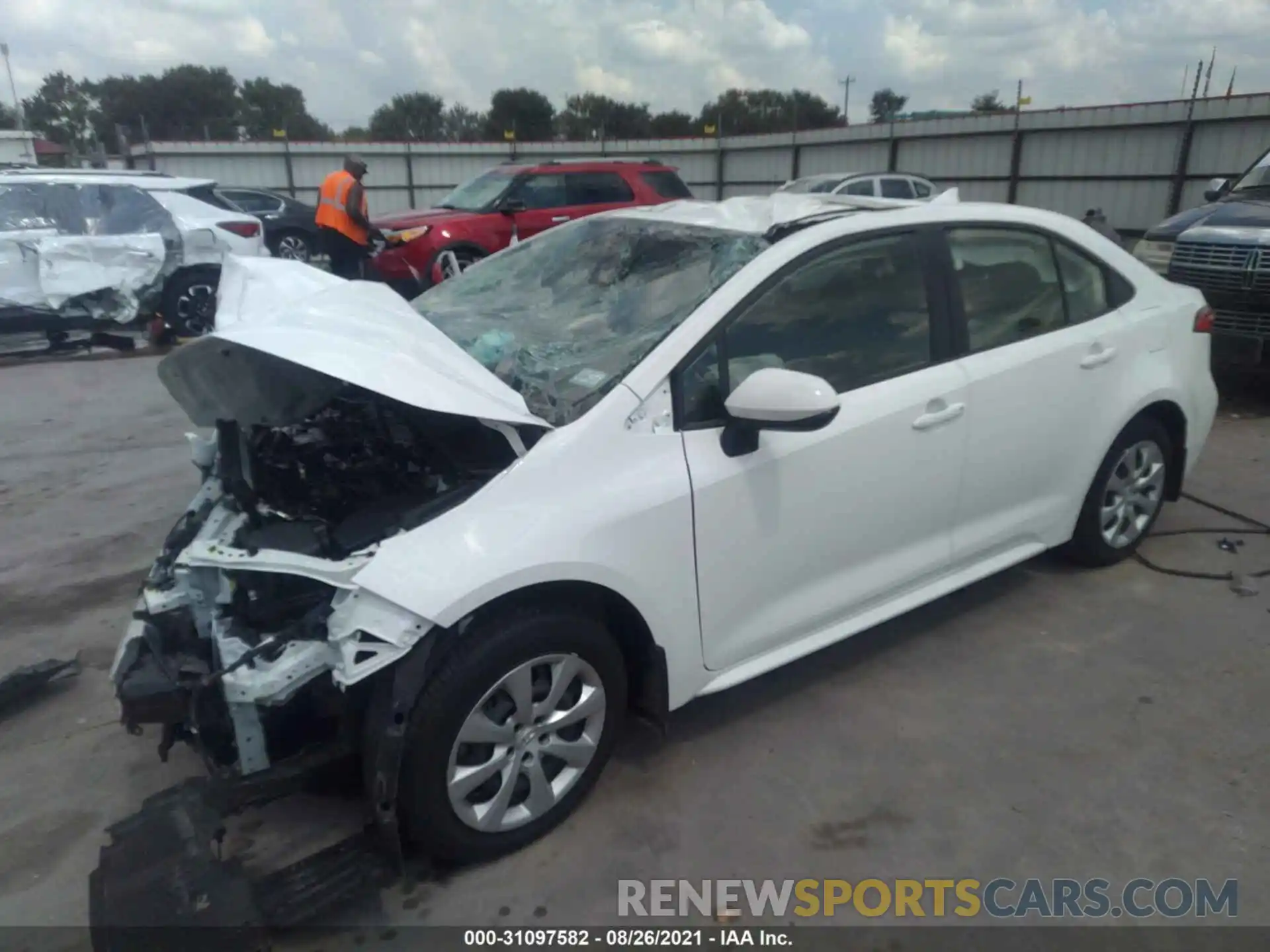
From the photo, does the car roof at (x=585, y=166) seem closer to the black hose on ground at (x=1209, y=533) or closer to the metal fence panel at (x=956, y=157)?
the metal fence panel at (x=956, y=157)

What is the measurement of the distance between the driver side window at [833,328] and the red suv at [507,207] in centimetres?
782

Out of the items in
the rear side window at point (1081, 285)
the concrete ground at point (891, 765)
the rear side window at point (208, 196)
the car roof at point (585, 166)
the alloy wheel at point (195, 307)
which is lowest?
the concrete ground at point (891, 765)

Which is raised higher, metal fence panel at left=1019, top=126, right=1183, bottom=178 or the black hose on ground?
metal fence panel at left=1019, top=126, right=1183, bottom=178

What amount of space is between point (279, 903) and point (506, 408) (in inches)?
53.2

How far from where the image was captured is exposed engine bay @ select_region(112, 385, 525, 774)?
2270 millimetres

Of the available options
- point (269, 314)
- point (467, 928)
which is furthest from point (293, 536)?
point (467, 928)

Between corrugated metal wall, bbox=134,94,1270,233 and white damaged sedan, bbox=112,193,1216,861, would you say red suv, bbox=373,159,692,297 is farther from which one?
corrugated metal wall, bbox=134,94,1270,233

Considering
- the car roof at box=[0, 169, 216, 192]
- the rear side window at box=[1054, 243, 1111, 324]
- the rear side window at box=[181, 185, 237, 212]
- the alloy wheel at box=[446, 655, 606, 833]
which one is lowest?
the alloy wheel at box=[446, 655, 606, 833]

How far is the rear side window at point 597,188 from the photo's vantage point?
12047mm

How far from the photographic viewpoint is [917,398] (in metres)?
3.06

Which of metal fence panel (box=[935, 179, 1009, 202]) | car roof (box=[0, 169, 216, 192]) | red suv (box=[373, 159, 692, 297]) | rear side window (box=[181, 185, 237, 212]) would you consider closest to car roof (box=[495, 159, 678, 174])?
red suv (box=[373, 159, 692, 297])

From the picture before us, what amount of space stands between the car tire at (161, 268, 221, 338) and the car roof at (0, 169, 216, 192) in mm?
965

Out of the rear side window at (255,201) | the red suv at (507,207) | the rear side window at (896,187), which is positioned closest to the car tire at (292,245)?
the rear side window at (255,201)

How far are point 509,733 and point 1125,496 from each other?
302 centimetres
